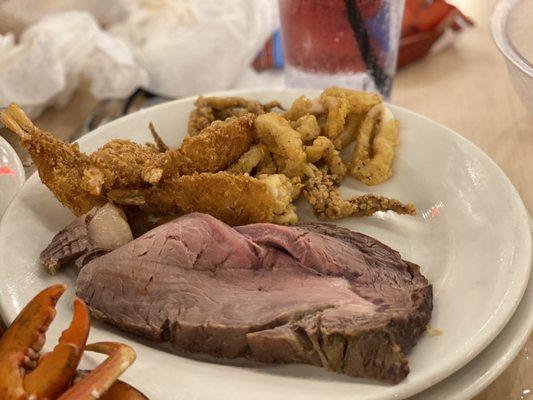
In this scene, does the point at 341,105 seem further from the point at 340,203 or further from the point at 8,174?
the point at 8,174

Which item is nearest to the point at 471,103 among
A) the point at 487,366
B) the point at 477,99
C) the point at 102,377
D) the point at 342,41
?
the point at 477,99

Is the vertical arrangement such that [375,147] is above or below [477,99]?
above

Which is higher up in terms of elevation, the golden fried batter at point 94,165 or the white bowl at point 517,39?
the golden fried batter at point 94,165

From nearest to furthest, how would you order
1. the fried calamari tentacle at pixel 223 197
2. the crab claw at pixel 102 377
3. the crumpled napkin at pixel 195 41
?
the crab claw at pixel 102 377 → the fried calamari tentacle at pixel 223 197 → the crumpled napkin at pixel 195 41

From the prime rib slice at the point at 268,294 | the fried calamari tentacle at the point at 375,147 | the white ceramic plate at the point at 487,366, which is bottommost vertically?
the white ceramic plate at the point at 487,366

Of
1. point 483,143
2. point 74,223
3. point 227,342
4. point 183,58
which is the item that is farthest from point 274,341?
point 183,58

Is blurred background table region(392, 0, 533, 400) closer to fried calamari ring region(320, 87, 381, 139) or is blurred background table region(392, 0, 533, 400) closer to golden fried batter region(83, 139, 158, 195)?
fried calamari ring region(320, 87, 381, 139)

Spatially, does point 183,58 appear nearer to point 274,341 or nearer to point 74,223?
point 74,223

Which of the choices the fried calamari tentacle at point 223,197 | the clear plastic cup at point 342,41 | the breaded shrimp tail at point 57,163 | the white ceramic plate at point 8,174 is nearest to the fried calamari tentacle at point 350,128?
the fried calamari tentacle at point 223,197

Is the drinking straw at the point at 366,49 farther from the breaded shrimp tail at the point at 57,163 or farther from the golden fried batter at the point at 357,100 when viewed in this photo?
the breaded shrimp tail at the point at 57,163
